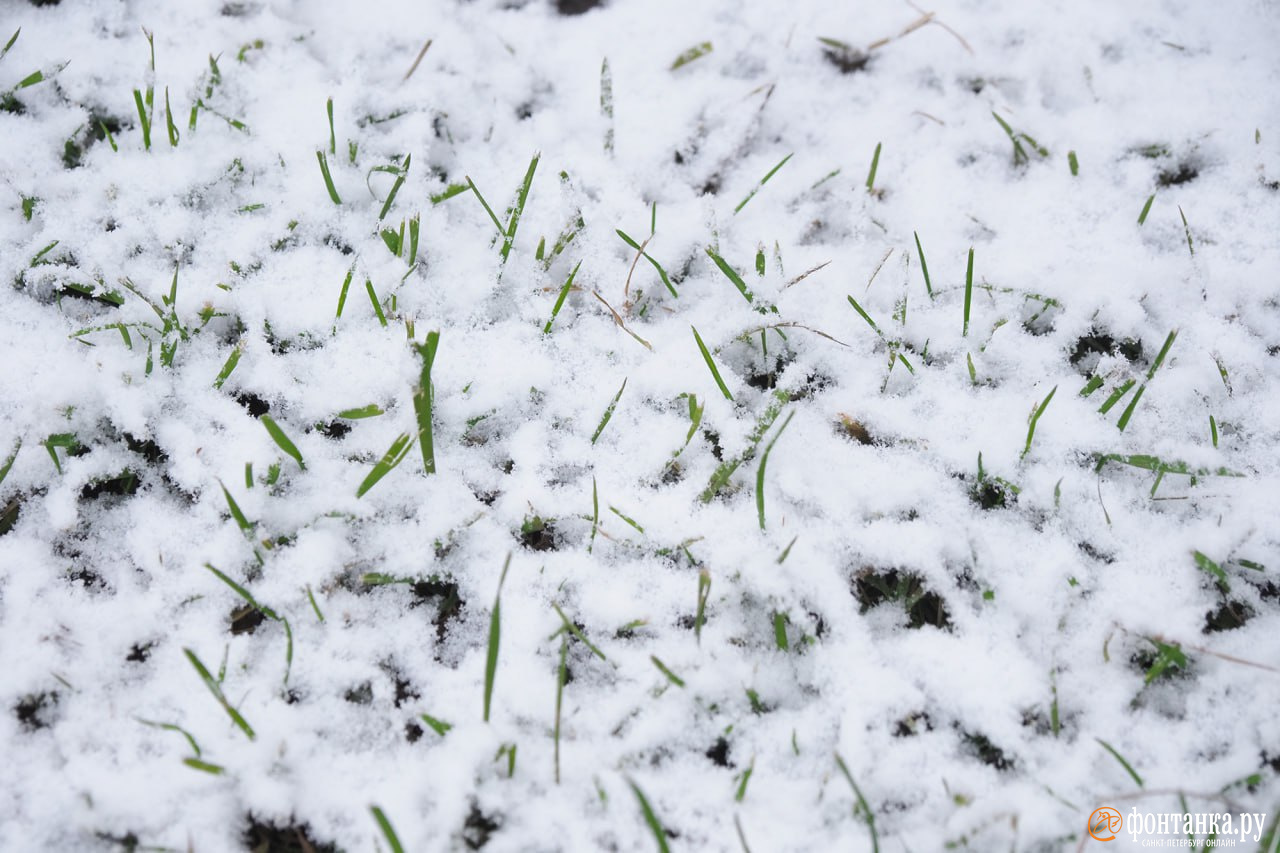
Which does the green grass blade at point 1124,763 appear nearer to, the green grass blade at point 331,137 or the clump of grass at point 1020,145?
the clump of grass at point 1020,145

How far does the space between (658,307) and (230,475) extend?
0.67 metres

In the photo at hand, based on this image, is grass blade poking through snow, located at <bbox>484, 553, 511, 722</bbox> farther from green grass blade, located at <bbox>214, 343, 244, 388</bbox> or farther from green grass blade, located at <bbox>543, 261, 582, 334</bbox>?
green grass blade, located at <bbox>214, 343, 244, 388</bbox>

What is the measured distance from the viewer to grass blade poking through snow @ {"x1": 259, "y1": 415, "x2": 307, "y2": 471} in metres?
1.03

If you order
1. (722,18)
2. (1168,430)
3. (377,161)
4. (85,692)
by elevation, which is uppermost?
(722,18)

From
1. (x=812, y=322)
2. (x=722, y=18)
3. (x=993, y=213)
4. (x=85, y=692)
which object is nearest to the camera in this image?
(x=85, y=692)

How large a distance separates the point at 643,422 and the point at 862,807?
1.84 ft

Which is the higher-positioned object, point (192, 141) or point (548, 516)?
point (192, 141)

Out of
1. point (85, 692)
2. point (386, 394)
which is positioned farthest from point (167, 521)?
point (386, 394)

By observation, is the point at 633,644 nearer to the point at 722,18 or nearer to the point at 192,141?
the point at 192,141

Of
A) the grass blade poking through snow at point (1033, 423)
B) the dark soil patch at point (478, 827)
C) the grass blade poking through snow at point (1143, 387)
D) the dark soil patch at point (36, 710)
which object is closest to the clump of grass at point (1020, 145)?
the grass blade poking through snow at point (1143, 387)

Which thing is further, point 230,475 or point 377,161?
point 377,161

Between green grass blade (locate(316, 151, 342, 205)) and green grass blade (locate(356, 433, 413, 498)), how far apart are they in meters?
0.51

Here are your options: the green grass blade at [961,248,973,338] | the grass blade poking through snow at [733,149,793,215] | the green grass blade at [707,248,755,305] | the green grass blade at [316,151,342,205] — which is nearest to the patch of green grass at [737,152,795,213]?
the grass blade poking through snow at [733,149,793,215]

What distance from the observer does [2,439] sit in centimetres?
108
